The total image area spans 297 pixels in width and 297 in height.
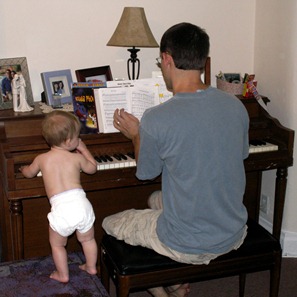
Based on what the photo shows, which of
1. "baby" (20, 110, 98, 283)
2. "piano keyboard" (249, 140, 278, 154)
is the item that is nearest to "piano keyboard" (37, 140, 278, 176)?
"piano keyboard" (249, 140, 278, 154)

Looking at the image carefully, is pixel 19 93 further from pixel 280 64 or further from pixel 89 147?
pixel 280 64

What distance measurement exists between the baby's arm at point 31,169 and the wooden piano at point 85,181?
0.05 m

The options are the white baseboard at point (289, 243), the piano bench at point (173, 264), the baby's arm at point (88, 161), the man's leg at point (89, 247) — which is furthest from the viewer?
the white baseboard at point (289, 243)

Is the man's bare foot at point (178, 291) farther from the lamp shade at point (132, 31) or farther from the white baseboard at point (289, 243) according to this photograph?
the lamp shade at point (132, 31)

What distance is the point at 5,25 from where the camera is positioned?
2957mm

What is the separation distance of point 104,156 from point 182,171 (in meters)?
0.82

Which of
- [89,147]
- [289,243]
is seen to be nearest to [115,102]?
[89,147]

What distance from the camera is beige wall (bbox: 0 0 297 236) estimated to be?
3012 mm

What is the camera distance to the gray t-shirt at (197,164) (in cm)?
187

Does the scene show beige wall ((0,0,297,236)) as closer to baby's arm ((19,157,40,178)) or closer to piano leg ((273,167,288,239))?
piano leg ((273,167,288,239))

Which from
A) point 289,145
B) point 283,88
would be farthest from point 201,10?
point 289,145

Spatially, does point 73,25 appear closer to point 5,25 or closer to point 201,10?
point 5,25

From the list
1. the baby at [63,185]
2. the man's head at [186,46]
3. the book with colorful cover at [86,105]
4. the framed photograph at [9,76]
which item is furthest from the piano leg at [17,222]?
the man's head at [186,46]

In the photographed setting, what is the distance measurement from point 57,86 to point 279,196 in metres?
1.39
